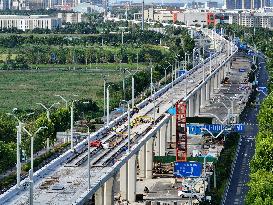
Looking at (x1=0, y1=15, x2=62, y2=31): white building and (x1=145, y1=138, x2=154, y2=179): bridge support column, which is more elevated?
(x1=0, y1=15, x2=62, y2=31): white building

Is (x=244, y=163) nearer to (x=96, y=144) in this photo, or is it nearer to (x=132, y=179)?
(x=132, y=179)

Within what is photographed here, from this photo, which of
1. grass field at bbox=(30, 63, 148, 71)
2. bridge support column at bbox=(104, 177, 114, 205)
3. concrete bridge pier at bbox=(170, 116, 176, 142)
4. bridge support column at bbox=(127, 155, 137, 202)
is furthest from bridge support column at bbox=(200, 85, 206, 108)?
bridge support column at bbox=(104, 177, 114, 205)

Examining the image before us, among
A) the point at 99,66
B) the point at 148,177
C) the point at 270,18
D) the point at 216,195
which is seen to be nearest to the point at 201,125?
the point at 148,177

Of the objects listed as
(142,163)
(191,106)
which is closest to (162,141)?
(142,163)

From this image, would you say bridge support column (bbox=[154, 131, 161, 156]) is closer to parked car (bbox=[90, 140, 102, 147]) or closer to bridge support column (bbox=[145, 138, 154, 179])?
bridge support column (bbox=[145, 138, 154, 179])

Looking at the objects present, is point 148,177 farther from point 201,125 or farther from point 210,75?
point 210,75

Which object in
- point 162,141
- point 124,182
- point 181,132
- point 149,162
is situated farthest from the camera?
point 162,141
